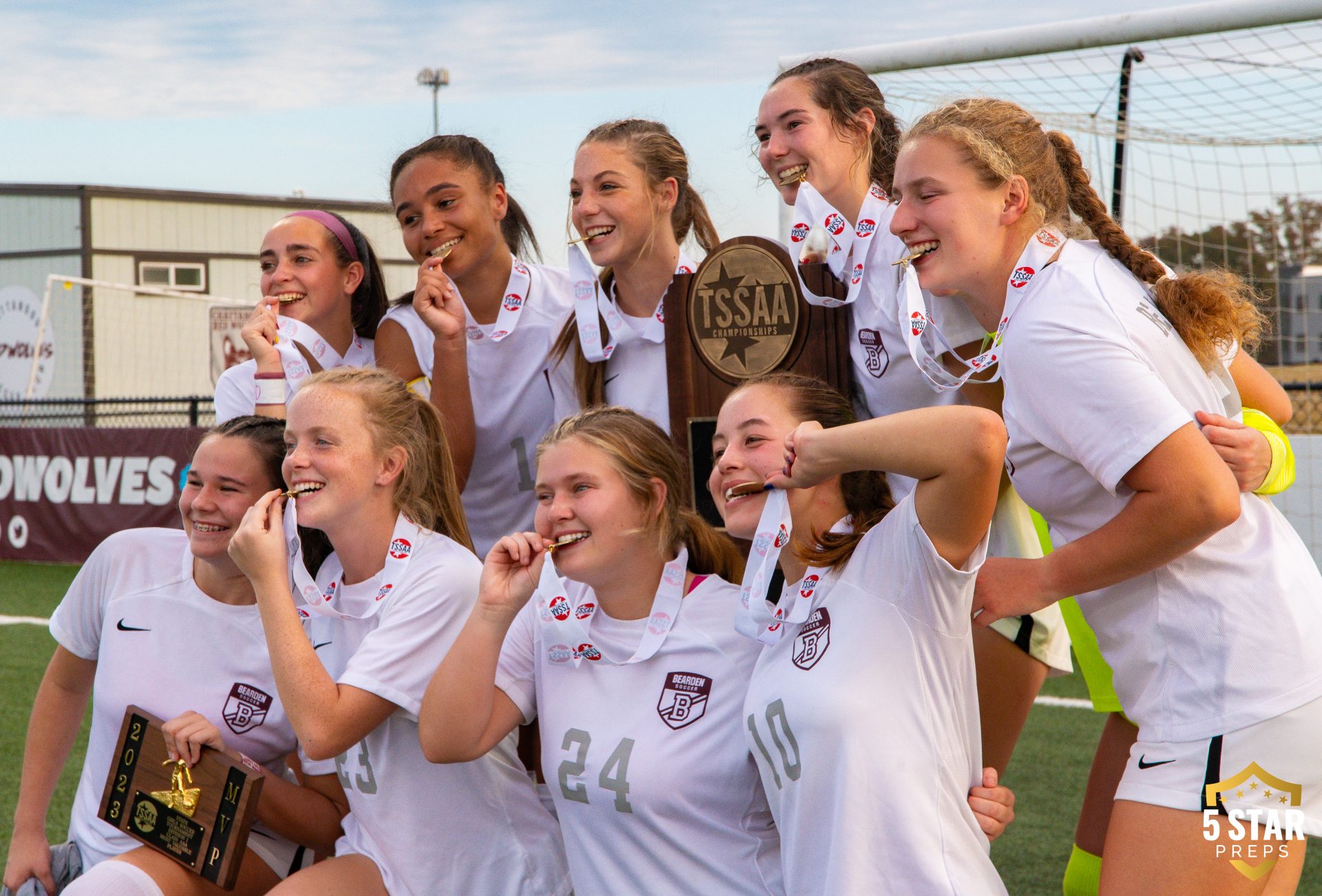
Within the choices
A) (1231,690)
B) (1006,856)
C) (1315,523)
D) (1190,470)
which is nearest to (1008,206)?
(1190,470)

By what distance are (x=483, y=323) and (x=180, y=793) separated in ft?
4.81

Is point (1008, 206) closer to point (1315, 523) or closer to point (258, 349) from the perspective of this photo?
point (258, 349)

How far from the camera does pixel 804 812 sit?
2119 mm

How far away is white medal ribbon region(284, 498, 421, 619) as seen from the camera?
8.80ft

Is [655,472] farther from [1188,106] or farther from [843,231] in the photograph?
[1188,106]

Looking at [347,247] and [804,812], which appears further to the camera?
[347,247]

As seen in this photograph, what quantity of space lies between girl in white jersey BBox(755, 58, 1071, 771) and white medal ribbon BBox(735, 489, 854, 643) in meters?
0.54

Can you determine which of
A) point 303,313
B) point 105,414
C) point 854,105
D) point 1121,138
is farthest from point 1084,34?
point 105,414

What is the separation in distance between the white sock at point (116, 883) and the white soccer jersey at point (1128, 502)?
197cm

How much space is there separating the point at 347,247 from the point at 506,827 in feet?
5.95

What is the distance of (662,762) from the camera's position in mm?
2330

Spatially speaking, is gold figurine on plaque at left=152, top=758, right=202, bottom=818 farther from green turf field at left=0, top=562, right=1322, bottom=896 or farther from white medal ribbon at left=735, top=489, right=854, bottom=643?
green turf field at left=0, top=562, right=1322, bottom=896

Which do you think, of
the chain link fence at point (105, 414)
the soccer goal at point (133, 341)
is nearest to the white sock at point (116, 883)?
the chain link fence at point (105, 414)

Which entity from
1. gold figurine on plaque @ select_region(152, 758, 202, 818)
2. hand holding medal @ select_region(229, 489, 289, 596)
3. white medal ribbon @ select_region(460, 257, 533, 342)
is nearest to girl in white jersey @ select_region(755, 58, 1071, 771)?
white medal ribbon @ select_region(460, 257, 533, 342)
